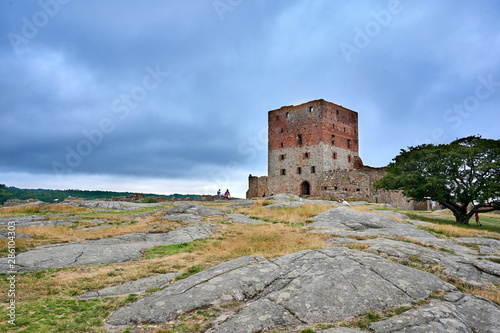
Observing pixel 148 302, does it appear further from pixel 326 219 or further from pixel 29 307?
pixel 326 219

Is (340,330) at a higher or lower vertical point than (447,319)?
lower

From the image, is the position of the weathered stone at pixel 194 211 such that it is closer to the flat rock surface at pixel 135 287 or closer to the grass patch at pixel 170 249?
the grass patch at pixel 170 249

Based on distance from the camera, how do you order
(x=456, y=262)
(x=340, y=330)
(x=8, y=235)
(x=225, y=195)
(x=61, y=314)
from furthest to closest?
(x=225, y=195), (x=8, y=235), (x=456, y=262), (x=61, y=314), (x=340, y=330)

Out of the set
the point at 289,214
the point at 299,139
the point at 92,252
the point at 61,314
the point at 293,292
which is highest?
the point at 299,139

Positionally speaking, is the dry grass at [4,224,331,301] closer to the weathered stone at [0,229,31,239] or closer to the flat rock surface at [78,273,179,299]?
the flat rock surface at [78,273,179,299]

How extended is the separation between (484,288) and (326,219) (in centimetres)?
1207

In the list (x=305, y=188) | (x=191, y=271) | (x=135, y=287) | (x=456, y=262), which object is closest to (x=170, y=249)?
(x=191, y=271)

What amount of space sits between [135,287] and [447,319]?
7.28 metres

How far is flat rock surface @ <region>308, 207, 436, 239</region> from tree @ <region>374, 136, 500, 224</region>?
30.6 ft

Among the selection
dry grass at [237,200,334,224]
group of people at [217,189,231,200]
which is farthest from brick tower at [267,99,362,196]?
dry grass at [237,200,334,224]

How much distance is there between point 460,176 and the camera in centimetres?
2534

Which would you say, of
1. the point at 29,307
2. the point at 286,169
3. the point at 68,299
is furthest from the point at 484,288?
the point at 286,169

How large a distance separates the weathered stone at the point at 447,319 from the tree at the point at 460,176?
2079cm

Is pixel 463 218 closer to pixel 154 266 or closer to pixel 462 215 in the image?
pixel 462 215
